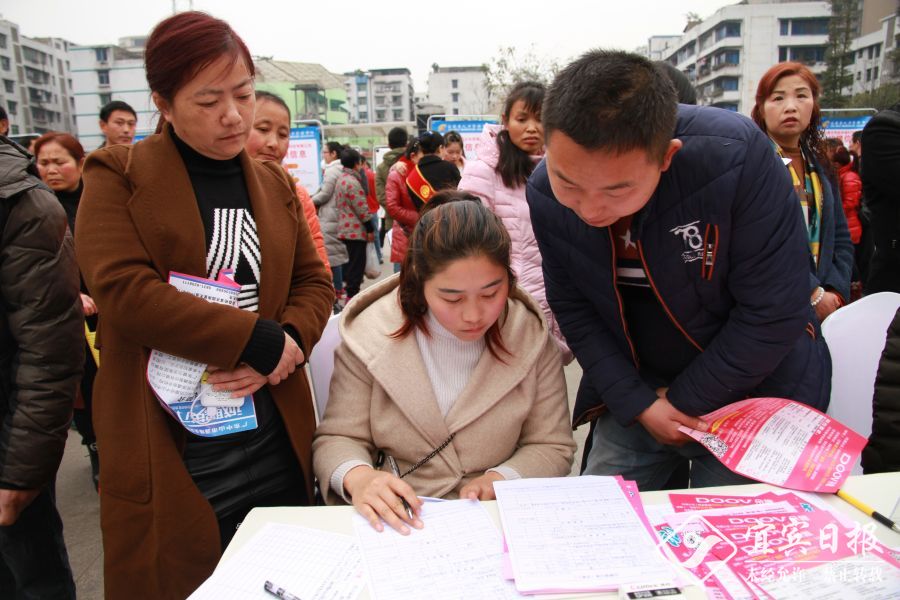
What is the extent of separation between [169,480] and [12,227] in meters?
0.71

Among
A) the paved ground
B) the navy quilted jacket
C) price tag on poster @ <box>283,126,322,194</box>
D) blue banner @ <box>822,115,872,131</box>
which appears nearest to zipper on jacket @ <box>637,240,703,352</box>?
the navy quilted jacket

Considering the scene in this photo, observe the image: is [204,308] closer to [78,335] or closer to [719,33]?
[78,335]

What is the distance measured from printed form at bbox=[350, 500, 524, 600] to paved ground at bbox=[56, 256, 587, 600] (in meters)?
1.61

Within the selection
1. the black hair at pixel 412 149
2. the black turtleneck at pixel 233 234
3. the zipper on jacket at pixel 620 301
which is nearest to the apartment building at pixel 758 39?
the black hair at pixel 412 149

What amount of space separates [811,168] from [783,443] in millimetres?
1670

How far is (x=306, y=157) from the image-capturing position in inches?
241

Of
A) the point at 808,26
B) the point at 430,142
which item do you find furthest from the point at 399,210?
the point at 808,26

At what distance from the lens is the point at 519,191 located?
2.58 m

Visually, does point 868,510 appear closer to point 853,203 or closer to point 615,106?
point 615,106

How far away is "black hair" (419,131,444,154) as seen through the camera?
15.6ft

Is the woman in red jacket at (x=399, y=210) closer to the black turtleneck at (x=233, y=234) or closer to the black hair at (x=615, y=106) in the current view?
the black turtleneck at (x=233, y=234)

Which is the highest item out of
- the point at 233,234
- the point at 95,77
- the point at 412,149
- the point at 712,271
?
the point at 95,77

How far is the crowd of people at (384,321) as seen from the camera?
3.91 feet

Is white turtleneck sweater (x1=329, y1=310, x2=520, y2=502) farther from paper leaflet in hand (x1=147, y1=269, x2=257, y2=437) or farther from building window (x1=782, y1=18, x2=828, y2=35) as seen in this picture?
building window (x1=782, y1=18, x2=828, y2=35)
